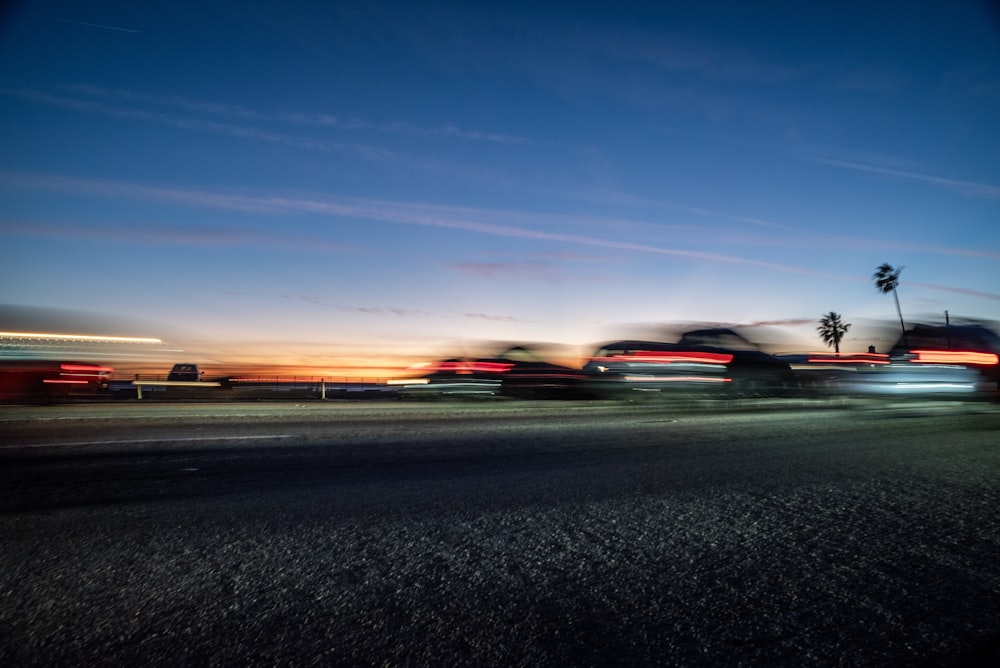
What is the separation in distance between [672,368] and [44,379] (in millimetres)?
14862

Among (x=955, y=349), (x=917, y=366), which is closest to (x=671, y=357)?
Result: (x=917, y=366)

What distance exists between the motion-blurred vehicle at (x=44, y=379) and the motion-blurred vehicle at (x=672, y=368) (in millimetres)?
12252

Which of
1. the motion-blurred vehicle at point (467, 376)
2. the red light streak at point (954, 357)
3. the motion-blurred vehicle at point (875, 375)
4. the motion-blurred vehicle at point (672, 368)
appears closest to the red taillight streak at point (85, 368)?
the motion-blurred vehicle at point (467, 376)

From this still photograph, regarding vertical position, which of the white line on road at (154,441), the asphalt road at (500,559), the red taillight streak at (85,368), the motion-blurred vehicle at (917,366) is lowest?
the asphalt road at (500,559)

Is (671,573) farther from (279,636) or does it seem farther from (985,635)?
(279,636)

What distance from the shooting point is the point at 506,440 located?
6285 millimetres

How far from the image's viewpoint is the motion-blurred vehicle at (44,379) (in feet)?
39.6

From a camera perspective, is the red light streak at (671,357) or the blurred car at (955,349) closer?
the red light streak at (671,357)

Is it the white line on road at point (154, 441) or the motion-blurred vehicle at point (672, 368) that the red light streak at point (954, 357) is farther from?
the white line on road at point (154, 441)

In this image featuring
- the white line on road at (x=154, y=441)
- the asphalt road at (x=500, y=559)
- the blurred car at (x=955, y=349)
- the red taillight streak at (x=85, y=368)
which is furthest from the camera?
Answer: the blurred car at (x=955, y=349)

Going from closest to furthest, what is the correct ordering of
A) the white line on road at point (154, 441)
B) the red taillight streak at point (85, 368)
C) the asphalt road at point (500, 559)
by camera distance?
the asphalt road at point (500, 559) < the white line on road at point (154, 441) < the red taillight streak at point (85, 368)

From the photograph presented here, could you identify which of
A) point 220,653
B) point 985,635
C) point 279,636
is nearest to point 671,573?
point 985,635

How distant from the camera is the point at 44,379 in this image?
41.9ft

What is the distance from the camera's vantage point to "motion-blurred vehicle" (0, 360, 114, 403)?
39.6ft
